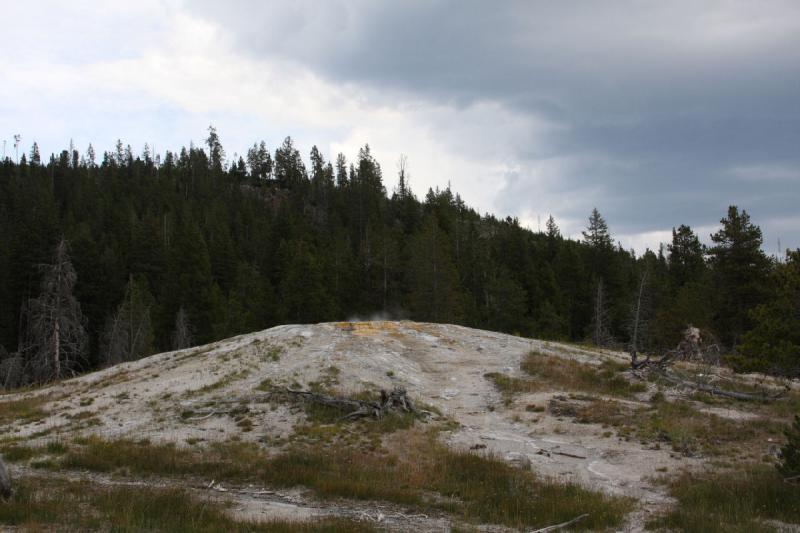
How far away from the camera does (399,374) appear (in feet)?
74.2

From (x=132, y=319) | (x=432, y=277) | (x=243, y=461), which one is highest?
(x=432, y=277)

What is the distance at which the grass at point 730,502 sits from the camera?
9633 mm

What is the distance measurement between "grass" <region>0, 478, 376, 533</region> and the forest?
13317 mm

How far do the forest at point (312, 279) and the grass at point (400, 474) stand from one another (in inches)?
301

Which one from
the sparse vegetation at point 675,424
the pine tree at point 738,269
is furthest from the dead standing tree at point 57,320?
the pine tree at point 738,269

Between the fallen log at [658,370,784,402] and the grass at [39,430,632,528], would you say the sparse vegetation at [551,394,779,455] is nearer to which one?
the fallen log at [658,370,784,402]

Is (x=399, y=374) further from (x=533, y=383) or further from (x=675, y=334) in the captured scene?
(x=675, y=334)

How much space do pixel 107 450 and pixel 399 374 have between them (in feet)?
36.5

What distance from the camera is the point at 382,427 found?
1672cm

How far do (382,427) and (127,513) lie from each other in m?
8.12

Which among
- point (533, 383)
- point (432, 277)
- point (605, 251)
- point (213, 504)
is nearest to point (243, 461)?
point (213, 504)

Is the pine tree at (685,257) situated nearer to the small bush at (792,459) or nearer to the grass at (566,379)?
the grass at (566,379)

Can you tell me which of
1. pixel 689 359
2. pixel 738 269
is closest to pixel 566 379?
pixel 689 359

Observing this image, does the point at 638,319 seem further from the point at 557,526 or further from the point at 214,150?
the point at 214,150
